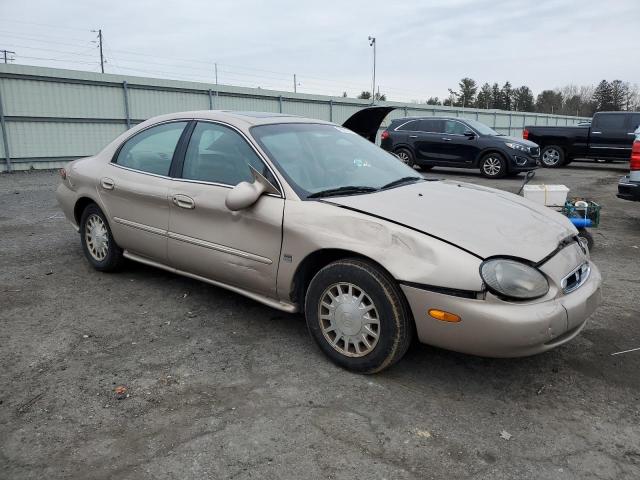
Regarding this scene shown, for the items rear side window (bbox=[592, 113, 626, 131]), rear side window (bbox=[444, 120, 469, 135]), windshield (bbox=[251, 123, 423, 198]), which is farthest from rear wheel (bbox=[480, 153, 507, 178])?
windshield (bbox=[251, 123, 423, 198])

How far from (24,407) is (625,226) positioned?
781cm

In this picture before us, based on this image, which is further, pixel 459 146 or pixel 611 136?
pixel 611 136

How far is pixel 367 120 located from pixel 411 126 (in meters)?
9.52

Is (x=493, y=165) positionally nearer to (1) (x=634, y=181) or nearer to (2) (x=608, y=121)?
(2) (x=608, y=121)

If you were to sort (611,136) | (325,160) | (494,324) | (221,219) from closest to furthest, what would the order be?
1. (494,324)
2. (221,219)
3. (325,160)
4. (611,136)

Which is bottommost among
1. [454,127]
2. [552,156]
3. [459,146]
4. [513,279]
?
[513,279]

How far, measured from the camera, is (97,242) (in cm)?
477

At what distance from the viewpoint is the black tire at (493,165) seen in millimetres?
13516

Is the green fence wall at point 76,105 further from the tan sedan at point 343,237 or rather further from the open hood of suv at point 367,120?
the open hood of suv at point 367,120

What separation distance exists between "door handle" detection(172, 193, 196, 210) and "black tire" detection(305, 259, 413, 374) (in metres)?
1.20

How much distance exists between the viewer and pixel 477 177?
1412cm

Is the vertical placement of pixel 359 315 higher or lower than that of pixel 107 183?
lower

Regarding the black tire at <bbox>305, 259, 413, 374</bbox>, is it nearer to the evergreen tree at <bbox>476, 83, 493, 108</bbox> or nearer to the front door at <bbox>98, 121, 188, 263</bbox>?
the front door at <bbox>98, 121, 188, 263</bbox>

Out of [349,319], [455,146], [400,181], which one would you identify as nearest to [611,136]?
[455,146]
